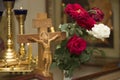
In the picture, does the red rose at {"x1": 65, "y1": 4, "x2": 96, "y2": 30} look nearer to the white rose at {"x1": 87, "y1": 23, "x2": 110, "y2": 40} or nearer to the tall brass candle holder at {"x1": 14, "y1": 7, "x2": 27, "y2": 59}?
the white rose at {"x1": 87, "y1": 23, "x2": 110, "y2": 40}

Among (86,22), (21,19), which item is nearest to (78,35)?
(86,22)

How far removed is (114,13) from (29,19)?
2.19 ft

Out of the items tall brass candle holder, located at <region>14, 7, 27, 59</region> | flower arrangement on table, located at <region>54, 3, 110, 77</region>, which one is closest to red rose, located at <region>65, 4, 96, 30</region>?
flower arrangement on table, located at <region>54, 3, 110, 77</region>

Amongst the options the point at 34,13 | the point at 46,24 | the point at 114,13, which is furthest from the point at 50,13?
the point at 46,24

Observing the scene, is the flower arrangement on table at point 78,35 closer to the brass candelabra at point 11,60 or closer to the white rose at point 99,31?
the white rose at point 99,31

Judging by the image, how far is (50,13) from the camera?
2217 mm

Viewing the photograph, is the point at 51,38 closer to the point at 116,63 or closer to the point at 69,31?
the point at 69,31

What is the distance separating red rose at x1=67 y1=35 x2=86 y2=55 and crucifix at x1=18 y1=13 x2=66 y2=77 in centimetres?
7

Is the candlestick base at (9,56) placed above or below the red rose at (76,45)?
below

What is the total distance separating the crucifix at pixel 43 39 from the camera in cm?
103

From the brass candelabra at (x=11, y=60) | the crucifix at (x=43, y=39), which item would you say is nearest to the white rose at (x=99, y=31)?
the crucifix at (x=43, y=39)

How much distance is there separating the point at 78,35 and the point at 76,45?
0.28 feet

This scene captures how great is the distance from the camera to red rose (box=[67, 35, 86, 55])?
3.12 ft

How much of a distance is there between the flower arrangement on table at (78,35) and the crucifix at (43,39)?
30 millimetres
